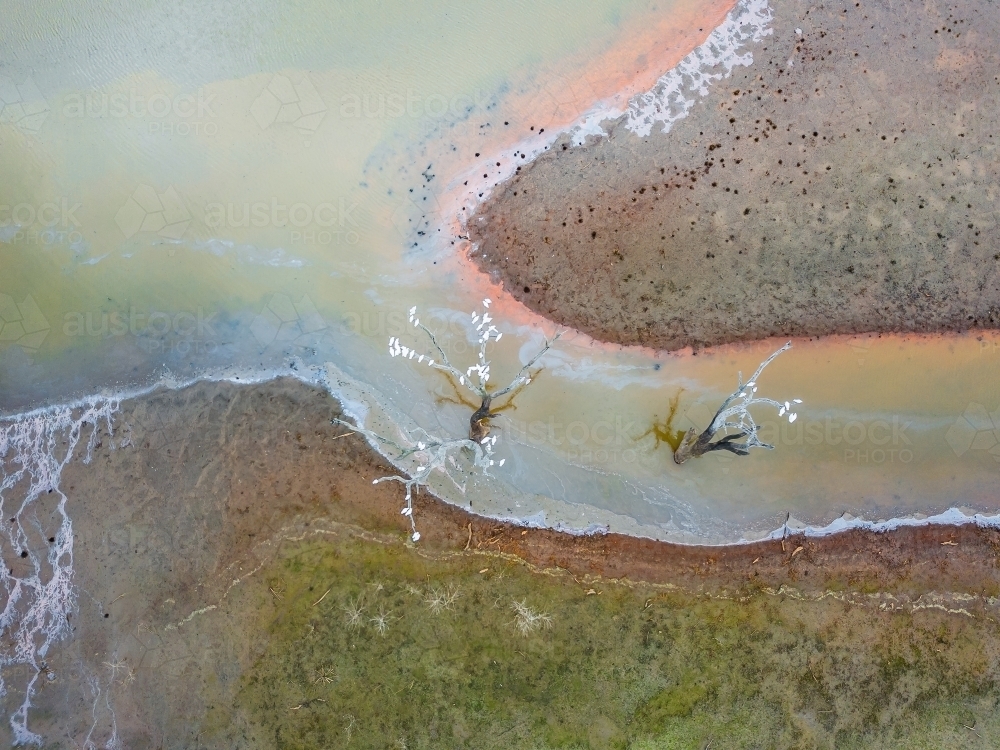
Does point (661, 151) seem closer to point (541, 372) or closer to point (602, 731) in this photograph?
point (541, 372)

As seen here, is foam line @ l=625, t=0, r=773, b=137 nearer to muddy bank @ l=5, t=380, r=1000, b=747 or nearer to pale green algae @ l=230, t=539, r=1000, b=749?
muddy bank @ l=5, t=380, r=1000, b=747

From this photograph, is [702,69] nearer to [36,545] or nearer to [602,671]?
[602,671]

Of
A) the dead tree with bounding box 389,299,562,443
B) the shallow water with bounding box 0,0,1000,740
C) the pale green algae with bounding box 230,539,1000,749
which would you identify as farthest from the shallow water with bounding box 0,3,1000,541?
the pale green algae with bounding box 230,539,1000,749

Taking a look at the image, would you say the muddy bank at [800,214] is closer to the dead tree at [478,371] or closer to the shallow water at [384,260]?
the shallow water at [384,260]

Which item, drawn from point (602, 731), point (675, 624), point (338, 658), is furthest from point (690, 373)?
point (338, 658)

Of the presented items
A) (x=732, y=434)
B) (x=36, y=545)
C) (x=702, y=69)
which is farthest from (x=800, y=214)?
(x=36, y=545)

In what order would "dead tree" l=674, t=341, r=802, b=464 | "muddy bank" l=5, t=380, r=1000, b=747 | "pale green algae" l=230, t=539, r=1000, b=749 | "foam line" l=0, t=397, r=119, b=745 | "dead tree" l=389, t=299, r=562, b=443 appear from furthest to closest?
"dead tree" l=389, t=299, r=562, b=443, "foam line" l=0, t=397, r=119, b=745, "muddy bank" l=5, t=380, r=1000, b=747, "pale green algae" l=230, t=539, r=1000, b=749, "dead tree" l=674, t=341, r=802, b=464
